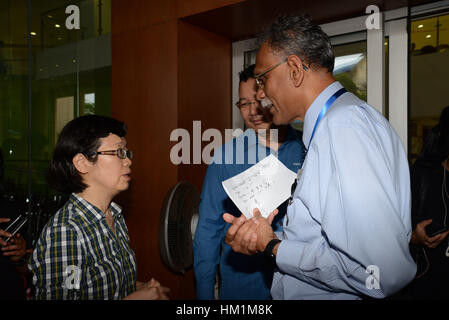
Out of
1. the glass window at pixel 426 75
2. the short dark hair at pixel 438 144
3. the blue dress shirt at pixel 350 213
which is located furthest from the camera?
the glass window at pixel 426 75

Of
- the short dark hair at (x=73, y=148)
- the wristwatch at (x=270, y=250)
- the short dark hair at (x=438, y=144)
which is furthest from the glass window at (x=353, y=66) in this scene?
the short dark hair at (x=73, y=148)

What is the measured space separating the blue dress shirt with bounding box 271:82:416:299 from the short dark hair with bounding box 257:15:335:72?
0.18m

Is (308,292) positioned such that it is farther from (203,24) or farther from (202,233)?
(203,24)

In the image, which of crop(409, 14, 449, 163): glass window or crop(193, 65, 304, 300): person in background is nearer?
crop(193, 65, 304, 300): person in background

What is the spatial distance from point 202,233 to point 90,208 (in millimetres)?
625

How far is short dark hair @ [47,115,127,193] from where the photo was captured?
149cm

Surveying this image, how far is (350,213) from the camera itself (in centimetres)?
85

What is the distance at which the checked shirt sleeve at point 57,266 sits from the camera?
1.17 metres

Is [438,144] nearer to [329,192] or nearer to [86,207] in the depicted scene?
[329,192]

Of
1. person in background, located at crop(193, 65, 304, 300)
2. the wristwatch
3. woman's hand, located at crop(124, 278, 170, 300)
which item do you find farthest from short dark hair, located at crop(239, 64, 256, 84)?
woman's hand, located at crop(124, 278, 170, 300)

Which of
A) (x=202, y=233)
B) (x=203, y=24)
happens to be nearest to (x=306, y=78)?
(x=202, y=233)

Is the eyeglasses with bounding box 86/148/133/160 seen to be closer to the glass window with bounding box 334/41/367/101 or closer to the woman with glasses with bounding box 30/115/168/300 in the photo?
the woman with glasses with bounding box 30/115/168/300

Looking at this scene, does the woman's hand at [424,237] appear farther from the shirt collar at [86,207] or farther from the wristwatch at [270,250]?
the shirt collar at [86,207]

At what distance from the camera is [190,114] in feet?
8.37
